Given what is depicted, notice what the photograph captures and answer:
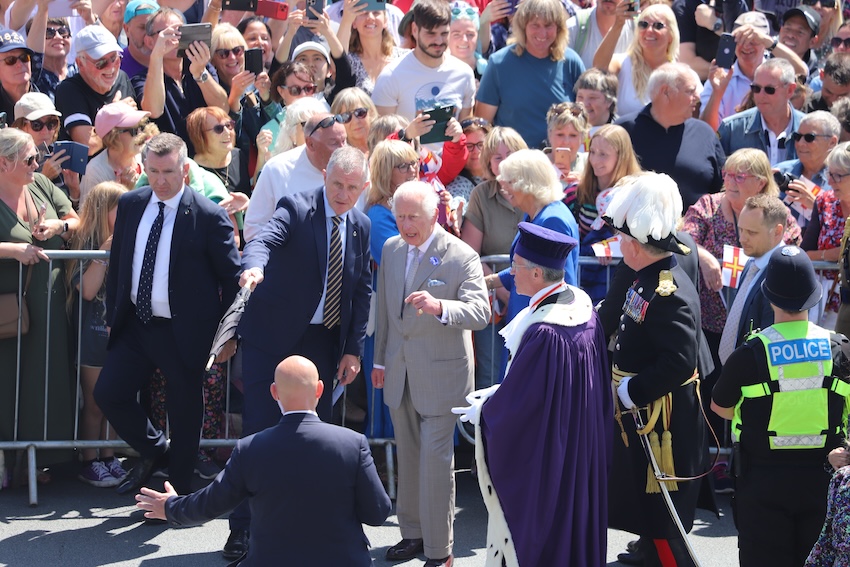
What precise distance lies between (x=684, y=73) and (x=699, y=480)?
366cm

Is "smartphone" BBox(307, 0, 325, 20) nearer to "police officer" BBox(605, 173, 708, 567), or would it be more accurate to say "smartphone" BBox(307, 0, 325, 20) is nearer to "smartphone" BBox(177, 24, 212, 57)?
"smartphone" BBox(177, 24, 212, 57)

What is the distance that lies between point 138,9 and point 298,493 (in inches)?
232

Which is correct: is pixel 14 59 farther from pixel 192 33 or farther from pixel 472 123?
pixel 472 123

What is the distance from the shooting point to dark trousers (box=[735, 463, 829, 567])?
→ 551 centimetres

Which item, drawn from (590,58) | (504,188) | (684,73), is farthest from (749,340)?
(590,58)

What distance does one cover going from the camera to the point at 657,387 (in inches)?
231

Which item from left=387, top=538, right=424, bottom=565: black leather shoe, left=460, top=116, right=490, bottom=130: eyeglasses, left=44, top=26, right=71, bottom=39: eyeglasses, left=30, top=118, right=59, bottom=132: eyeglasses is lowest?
left=387, top=538, right=424, bottom=565: black leather shoe

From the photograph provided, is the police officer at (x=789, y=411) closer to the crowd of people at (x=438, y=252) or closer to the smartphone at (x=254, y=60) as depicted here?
the crowd of people at (x=438, y=252)

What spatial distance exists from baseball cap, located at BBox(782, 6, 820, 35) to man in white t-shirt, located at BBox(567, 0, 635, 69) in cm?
164

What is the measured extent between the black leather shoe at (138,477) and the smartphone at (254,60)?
126 inches

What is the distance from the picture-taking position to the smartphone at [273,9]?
9500 millimetres

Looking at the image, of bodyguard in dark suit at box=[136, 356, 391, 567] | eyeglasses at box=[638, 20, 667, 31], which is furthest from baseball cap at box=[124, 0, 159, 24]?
bodyguard in dark suit at box=[136, 356, 391, 567]

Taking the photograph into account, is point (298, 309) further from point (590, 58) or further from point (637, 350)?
point (590, 58)

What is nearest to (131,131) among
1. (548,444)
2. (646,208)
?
(646,208)
